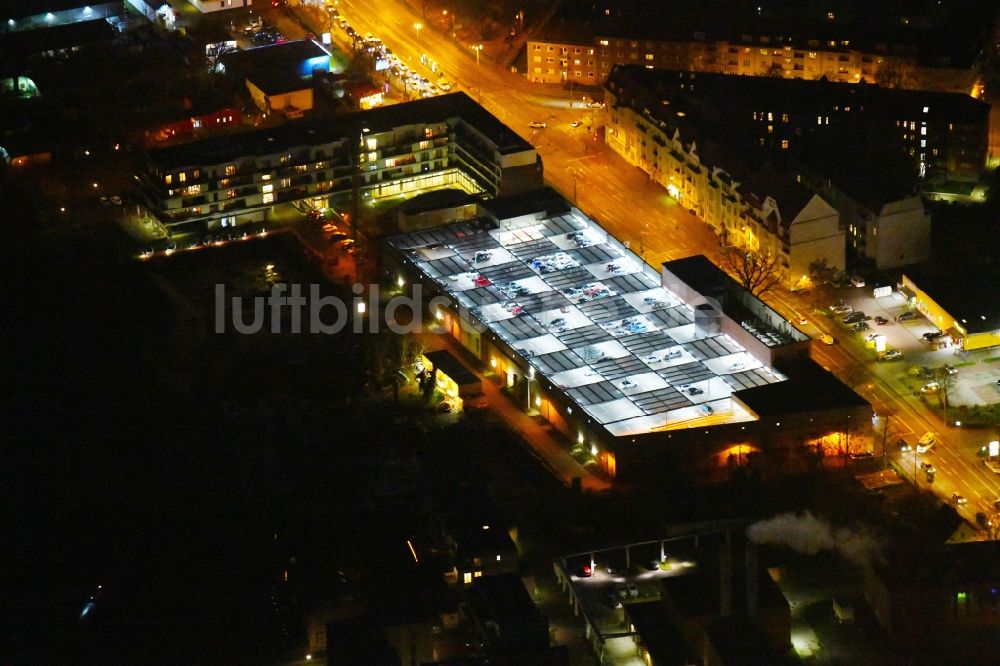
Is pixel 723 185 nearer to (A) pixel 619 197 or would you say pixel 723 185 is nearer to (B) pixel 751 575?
(A) pixel 619 197

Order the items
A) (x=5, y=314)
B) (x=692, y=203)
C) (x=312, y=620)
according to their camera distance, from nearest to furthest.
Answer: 1. (x=312, y=620)
2. (x=5, y=314)
3. (x=692, y=203)

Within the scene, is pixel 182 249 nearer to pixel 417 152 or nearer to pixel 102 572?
pixel 417 152

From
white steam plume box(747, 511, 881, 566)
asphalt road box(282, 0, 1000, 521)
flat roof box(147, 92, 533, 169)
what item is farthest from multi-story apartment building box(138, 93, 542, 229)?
white steam plume box(747, 511, 881, 566)

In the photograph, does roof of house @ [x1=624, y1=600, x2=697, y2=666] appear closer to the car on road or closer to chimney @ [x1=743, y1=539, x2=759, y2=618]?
chimney @ [x1=743, y1=539, x2=759, y2=618]

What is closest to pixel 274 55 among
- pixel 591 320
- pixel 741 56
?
pixel 741 56

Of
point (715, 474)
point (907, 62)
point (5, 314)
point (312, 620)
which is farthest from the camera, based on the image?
point (907, 62)

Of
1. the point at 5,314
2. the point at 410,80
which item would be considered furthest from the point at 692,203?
the point at 5,314
